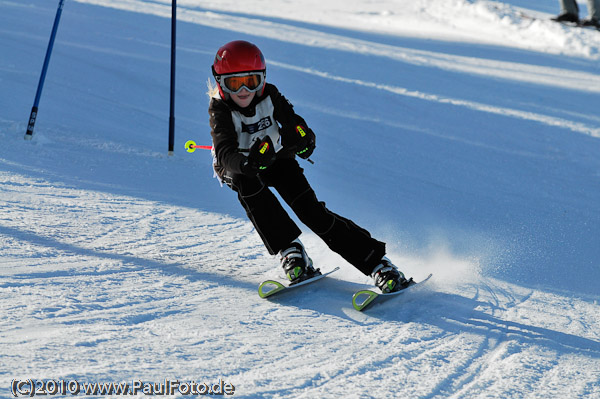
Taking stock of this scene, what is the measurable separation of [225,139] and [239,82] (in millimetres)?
351

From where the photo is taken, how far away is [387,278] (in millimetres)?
3576

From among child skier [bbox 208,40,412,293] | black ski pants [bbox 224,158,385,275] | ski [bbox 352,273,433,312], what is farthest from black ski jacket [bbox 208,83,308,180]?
ski [bbox 352,273,433,312]

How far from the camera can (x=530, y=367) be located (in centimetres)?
284

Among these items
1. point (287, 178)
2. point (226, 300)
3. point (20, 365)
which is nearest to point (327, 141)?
point (287, 178)

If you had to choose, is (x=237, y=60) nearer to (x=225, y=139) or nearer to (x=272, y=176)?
(x=225, y=139)

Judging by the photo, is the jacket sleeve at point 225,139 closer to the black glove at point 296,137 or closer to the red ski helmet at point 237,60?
the red ski helmet at point 237,60

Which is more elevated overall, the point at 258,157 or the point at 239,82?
the point at 239,82

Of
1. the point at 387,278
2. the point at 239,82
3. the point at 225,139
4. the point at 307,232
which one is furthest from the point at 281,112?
the point at 307,232

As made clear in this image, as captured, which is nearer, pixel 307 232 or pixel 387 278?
pixel 387 278

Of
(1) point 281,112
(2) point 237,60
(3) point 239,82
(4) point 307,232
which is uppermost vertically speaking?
(2) point 237,60

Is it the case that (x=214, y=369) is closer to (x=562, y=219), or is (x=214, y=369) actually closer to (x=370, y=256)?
(x=370, y=256)

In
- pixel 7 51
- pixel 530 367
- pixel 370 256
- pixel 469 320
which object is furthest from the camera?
pixel 7 51

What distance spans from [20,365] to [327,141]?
578 cm

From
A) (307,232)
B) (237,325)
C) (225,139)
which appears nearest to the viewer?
(237,325)
